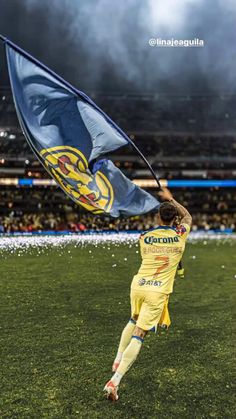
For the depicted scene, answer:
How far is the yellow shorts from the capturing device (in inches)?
173

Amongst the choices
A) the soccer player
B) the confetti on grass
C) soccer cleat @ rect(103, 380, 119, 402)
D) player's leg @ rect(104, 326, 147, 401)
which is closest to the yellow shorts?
the soccer player

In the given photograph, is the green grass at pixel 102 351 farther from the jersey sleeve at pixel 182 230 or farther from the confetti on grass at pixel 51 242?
the confetti on grass at pixel 51 242

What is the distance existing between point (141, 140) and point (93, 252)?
113 feet

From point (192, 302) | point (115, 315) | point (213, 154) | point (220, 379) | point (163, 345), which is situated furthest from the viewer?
point (213, 154)

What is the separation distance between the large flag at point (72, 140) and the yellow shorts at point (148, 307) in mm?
Answer: 1583

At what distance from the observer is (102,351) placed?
5.96m

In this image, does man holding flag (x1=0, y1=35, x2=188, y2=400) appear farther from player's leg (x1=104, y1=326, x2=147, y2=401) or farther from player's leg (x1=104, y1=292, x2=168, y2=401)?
player's leg (x1=104, y1=326, x2=147, y2=401)

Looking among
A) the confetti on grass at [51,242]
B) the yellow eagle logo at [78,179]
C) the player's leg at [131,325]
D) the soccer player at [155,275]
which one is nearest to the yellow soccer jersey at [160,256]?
the soccer player at [155,275]

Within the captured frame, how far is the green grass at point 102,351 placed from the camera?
170 inches

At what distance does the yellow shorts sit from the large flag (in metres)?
1.58

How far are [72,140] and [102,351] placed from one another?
307cm

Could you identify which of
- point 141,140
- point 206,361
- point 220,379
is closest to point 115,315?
point 206,361

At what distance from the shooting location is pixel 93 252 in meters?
18.2

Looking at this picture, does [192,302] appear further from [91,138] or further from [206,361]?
[91,138]
